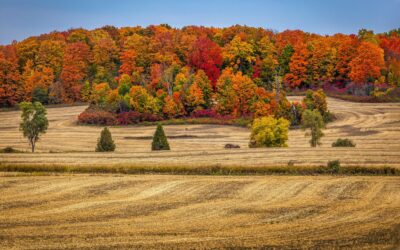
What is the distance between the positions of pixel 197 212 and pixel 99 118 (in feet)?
241

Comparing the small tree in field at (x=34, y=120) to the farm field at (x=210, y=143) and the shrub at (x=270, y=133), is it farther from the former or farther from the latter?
the shrub at (x=270, y=133)

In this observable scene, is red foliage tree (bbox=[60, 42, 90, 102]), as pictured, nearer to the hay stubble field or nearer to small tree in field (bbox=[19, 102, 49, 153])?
small tree in field (bbox=[19, 102, 49, 153])

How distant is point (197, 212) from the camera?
35.6m

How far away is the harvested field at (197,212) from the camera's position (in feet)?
92.7

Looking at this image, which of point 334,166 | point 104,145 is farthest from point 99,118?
point 334,166

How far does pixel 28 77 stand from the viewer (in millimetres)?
130875

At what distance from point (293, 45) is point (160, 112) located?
3995cm

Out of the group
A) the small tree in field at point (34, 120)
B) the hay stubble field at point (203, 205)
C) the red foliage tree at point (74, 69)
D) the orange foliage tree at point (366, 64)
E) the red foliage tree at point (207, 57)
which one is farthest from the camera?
the red foliage tree at point (74, 69)

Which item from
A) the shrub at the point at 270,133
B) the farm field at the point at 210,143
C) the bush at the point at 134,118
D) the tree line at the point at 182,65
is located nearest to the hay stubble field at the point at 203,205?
the farm field at the point at 210,143

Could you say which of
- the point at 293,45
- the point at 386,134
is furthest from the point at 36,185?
the point at 293,45

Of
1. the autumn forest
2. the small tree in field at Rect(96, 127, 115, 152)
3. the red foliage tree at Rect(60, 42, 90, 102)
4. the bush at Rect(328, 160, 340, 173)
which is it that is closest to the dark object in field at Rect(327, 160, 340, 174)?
the bush at Rect(328, 160, 340, 173)

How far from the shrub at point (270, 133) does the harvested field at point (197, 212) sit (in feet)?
69.0

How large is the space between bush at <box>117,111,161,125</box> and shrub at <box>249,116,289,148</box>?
124 ft

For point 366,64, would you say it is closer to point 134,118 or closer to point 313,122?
point 134,118
